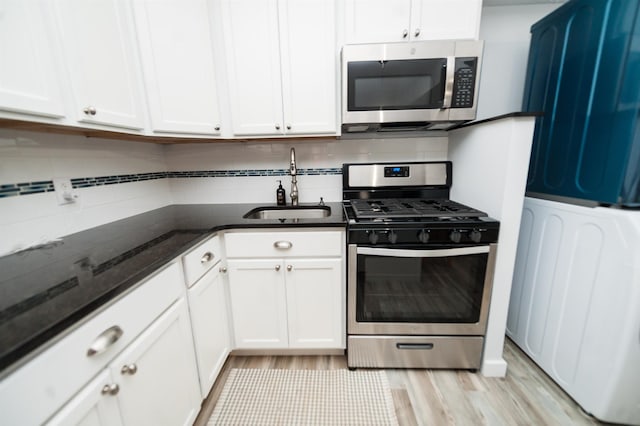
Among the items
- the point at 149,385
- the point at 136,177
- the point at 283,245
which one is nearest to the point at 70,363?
the point at 149,385

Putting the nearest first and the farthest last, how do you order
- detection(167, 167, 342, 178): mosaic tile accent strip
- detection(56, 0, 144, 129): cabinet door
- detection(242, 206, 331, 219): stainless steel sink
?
1. detection(56, 0, 144, 129): cabinet door
2. detection(242, 206, 331, 219): stainless steel sink
3. detection(167, 167, 342, 178): mosaic tile accent strip

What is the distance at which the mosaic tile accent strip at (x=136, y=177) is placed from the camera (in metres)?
1.01

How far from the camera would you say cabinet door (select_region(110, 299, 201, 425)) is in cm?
76

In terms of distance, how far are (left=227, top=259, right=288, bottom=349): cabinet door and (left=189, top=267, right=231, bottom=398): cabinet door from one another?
76 mm

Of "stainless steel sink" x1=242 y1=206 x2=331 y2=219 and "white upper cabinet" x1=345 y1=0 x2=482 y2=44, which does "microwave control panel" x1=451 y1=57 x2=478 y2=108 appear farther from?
"stainless steel sink" x1=242 y1=206 x2=331 y2=219

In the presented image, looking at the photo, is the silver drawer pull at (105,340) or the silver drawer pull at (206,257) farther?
the silver drawer pull at (206,257)

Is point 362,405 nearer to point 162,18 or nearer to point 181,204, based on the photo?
point 181,204

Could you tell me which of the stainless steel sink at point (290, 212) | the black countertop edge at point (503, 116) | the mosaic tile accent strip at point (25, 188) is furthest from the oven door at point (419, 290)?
the mosaic tile accent strip at point (25, 188)

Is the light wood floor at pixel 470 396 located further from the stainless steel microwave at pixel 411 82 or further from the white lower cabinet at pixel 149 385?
the stainless steel microwave at pixel 411 82

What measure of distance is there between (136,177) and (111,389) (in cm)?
135

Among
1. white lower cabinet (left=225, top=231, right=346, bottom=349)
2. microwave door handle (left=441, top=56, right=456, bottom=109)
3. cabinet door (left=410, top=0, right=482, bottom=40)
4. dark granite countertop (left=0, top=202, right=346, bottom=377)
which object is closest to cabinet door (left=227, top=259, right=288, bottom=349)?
white lower cabinet (left=225, top=231, right=346, bottom=349)

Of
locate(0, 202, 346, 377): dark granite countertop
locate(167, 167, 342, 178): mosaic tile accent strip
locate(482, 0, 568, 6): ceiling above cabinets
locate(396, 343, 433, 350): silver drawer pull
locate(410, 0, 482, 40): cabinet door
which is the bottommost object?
locate(396, 343, 433, 350): silver drawer pull

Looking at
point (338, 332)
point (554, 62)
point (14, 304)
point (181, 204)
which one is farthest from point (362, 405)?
point (554, 62)

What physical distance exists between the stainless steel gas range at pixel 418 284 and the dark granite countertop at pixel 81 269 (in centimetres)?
29
